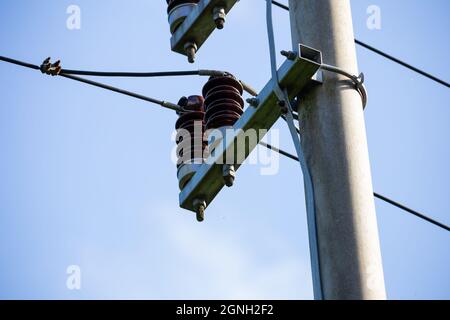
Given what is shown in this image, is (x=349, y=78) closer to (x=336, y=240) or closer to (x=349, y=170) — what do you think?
(x=349, y=170)

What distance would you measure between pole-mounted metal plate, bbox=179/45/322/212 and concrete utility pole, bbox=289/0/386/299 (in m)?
0.08

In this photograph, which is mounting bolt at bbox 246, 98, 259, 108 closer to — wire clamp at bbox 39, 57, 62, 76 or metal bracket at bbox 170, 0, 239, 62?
metal bracket at bbox 170, 0, 239, 62

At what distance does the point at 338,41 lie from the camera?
4789 millimetres

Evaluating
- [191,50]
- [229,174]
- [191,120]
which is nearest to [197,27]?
[191,50]

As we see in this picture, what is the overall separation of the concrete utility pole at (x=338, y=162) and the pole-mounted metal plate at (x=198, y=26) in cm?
83

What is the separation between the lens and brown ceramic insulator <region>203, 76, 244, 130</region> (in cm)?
565

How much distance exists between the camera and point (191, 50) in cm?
591

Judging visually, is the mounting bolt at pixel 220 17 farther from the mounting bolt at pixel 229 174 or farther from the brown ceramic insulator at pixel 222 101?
the mounting bolt at pixel 229 174

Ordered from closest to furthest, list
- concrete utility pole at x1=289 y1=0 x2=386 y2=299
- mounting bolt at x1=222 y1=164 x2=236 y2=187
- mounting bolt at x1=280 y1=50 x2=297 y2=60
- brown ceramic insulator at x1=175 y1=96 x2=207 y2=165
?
concrete utility pole at x1=289 y1=0 x2=386 y2=299, mounting bolt at x1=280 y1=50 x2=297 y2=60, mounting bolt at x1=222 y1=164 x2=236 y2=187, brown ceramic insulator at x1=175 y1=96 x2=207 y2=165

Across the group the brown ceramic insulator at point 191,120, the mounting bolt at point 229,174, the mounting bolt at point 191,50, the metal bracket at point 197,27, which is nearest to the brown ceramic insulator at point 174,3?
the metal bracket at point 197,27

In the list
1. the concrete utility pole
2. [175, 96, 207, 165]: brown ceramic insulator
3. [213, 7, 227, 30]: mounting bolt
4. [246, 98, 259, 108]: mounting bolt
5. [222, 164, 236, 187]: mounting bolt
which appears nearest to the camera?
the concrete utility pole

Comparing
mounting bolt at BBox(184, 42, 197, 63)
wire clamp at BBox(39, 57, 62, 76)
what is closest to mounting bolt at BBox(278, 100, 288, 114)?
mounting bolt at BBox(184, 42, 197, 63)
